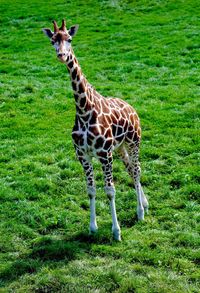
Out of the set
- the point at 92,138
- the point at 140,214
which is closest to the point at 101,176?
the point at 140,214

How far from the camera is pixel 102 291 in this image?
8.74m

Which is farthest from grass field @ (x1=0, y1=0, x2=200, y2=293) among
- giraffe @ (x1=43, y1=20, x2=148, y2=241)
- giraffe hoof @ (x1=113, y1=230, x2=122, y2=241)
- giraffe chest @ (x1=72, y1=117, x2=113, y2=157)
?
giraffe chest @ (x1=72, y1=117, x2=113, y2=157)

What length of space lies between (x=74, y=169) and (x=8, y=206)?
8.49 feet

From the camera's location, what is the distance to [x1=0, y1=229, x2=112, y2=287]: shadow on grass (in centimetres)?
→ 945

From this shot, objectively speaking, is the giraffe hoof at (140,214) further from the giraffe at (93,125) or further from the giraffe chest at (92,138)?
the giraffe chest at (92,138)

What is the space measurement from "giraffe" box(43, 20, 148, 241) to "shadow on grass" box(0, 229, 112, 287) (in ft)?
0.90

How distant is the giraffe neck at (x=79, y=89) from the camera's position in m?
9.80

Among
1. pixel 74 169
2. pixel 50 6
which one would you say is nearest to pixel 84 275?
pixel 74 169

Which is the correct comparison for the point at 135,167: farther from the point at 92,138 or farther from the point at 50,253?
the point at 50,253

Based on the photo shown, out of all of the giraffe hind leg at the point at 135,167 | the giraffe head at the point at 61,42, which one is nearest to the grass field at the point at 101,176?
the giraffe hind leg at the point at 135,167

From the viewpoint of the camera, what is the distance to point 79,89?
32.6 feet

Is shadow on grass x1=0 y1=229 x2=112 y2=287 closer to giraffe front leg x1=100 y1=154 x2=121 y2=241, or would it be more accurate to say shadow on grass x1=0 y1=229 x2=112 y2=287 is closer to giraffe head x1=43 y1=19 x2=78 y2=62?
giraffe front leg x1=100 y1=154 x2=121 y2=241

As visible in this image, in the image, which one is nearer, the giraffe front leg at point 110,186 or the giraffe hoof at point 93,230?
the giraffe front leg at point 110,186

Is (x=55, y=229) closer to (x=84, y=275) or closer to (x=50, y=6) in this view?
(x=84, y=275)
